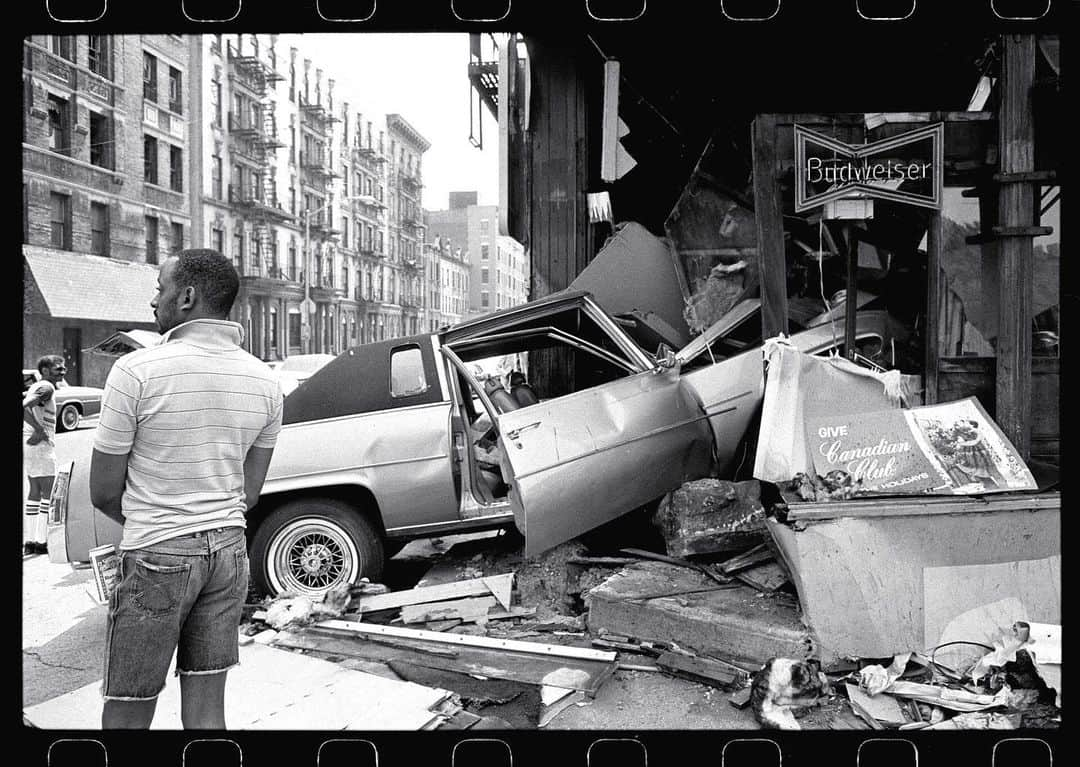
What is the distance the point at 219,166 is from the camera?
38500 millimetres

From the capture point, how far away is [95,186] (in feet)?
91.4

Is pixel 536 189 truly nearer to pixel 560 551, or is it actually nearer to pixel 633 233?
pixel 633 233

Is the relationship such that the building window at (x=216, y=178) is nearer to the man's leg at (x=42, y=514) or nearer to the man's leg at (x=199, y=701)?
the man's leg at (x=42, y=514)

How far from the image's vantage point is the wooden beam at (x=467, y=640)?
4.76m

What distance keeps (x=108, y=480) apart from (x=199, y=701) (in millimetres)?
865

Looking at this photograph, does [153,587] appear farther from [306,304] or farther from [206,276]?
→ [306,304]

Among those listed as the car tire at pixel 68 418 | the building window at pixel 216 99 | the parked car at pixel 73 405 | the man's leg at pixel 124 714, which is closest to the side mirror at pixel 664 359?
the man's leg at pixel 124 714

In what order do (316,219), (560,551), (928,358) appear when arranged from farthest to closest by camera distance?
(316,219) → (928,358) → (560,551)

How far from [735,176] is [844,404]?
3.87 metres

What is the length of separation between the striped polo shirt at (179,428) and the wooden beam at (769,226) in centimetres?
465

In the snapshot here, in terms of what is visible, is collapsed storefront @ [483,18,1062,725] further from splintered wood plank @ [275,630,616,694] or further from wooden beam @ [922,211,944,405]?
splintered wood plank @ [275,630,616,694]

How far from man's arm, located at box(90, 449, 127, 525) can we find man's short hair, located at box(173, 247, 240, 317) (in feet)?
2.02

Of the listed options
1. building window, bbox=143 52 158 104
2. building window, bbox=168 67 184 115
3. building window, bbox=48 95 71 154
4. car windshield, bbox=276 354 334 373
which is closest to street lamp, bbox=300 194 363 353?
building window, bbox=168 67 184 115

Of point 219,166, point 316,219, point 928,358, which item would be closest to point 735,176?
point 928,358
